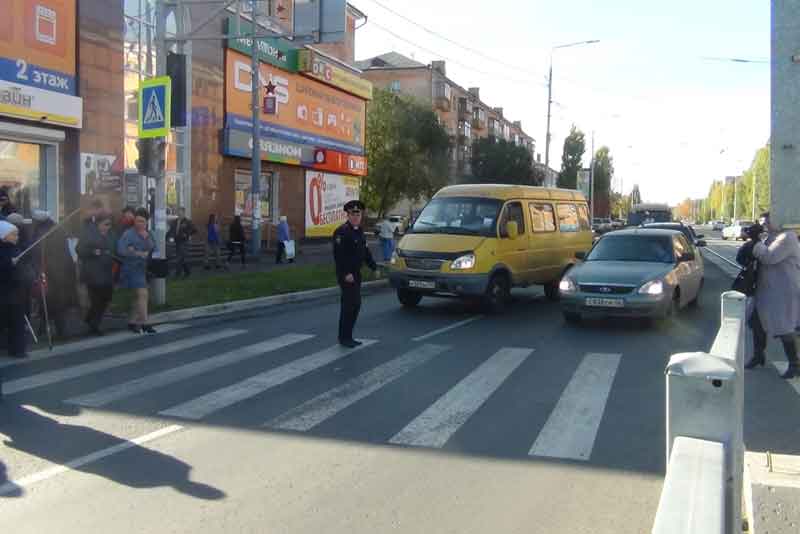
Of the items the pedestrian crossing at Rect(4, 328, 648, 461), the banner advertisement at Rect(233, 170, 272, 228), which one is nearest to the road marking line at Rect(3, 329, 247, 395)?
the pedestrian crossing at Rect(4, 328, 648, 461)

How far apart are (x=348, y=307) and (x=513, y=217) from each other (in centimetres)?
545

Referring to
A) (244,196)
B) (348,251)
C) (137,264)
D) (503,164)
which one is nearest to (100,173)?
(244,196)

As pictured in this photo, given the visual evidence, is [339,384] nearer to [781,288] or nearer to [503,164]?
[781,288]

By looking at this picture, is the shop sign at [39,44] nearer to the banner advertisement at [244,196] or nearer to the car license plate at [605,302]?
the banner advertisement at [244,196]

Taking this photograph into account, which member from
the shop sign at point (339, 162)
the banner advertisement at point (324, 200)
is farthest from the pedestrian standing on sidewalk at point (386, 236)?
the shop sign at point (339, 162)

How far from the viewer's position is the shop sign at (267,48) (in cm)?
2627

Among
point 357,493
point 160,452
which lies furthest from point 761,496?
point 160,452

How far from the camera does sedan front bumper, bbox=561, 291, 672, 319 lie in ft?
37.2

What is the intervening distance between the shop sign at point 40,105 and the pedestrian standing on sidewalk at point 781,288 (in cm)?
1534

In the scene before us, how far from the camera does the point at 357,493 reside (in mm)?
4836

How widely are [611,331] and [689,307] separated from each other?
3725 millimetres

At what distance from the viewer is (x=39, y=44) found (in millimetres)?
17953

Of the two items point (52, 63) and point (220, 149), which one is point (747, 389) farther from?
point (220, 149)

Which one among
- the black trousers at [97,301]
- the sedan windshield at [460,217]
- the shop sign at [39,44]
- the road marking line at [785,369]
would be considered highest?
the shop sign at [39,44]
